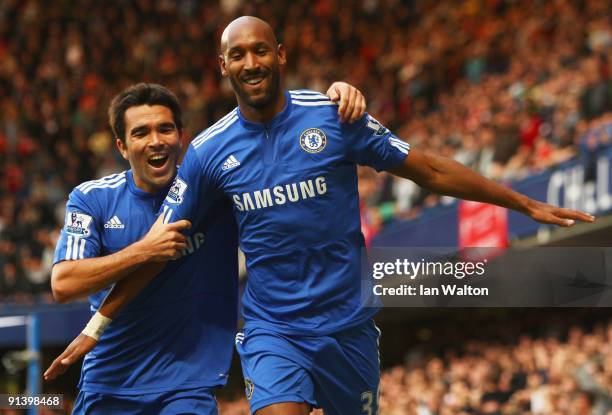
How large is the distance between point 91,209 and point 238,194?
2.70 feet

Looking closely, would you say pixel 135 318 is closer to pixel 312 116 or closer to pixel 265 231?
pixel 265 231

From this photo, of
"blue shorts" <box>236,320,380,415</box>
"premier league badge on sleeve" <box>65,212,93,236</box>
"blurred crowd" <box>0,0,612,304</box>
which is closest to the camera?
"blue shorts" <box>236,320,380,415</box>

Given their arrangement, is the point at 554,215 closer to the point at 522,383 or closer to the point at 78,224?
the point at 78,224

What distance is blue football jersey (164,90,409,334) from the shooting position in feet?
17.9

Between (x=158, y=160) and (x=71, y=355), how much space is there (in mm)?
1045

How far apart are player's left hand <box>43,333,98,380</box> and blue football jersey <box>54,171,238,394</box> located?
0.79 feet

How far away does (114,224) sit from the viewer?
19.2 feet

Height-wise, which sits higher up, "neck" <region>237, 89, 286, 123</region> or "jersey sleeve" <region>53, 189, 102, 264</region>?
"neck" <region>237, 89, 286, 123</region>

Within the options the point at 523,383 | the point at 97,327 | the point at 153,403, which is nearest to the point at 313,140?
the point at 97,327

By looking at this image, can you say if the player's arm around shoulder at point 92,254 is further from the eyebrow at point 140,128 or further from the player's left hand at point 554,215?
the player's left hand at point 554,215

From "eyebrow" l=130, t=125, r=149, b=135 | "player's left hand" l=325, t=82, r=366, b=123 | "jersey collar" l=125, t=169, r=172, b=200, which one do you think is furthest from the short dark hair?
"player's left hand" l=325, t=82, r=366, b=123

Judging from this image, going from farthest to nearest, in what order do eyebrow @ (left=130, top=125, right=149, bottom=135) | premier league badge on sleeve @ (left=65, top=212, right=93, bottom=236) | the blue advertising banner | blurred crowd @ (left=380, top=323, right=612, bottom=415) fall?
the blue advertising banner < blurred crowd @ (left=380, top=323, right=612, bottom=415) < eyebrow @ (left=130, top=125, right=149, bottom=135) < premier league badge on sleeve @ (left=65, top=212, right=93, bottom=236)

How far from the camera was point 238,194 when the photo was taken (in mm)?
5500

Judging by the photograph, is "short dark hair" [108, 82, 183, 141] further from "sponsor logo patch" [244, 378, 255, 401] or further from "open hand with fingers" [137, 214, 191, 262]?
"sponsor logo patch" [244, 378, 255, 401]
